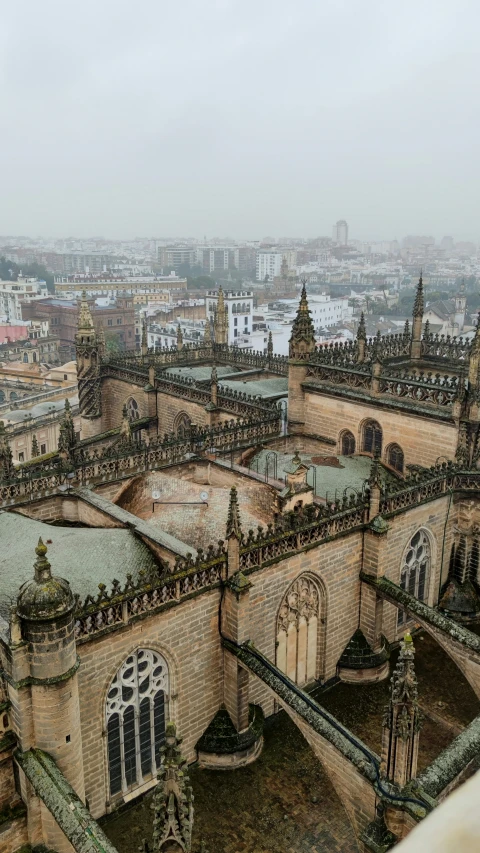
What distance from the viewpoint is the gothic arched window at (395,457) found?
1188 inches

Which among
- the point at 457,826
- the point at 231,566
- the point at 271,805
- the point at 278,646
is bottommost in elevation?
the point at 271,805

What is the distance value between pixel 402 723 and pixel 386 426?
17.0 metres

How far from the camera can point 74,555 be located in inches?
782

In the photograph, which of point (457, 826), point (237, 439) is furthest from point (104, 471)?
point (457, 826)

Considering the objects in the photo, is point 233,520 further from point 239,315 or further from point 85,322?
point 239,315

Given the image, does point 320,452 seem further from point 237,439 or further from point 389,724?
point 389,724

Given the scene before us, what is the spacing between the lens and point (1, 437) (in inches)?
1120

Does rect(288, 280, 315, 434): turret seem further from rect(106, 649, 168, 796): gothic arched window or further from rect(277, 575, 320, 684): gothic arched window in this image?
rect(106, 649, 168, 796): gothic arched window

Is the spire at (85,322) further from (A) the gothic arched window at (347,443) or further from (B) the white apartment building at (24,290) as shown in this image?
(B) the white apartment building at (24,290)

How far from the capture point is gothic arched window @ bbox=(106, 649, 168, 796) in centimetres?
1767

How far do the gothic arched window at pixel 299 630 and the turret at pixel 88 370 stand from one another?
95.5ft

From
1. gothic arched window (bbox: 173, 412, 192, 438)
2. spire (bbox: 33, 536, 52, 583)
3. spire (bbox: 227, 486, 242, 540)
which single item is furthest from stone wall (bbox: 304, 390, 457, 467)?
spire (bbox: 33, 536, 52, 583)

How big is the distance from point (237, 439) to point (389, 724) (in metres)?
17.9

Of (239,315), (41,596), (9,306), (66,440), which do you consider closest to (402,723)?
(41,596)
